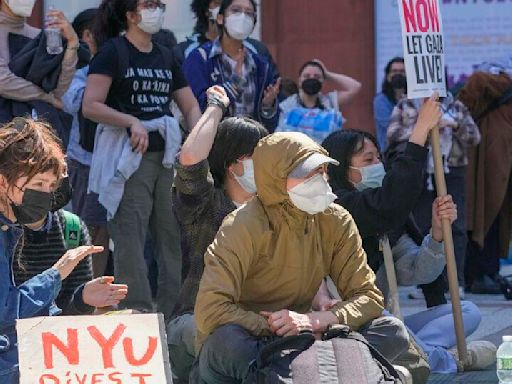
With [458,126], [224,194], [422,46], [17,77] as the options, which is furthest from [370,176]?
[458,126]

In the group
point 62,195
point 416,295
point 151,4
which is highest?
point 151,4

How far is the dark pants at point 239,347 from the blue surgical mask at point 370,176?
1418mm

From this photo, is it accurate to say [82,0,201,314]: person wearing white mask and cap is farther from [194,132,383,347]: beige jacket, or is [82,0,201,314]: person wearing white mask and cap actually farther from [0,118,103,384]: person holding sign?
[0,118,103,384]: person holding sign

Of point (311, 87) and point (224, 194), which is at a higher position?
point (311, 87)

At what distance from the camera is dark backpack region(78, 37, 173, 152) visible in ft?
25.0

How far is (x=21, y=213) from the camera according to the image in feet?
15.8

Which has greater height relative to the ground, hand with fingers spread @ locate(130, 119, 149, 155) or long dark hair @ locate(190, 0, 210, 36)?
long dark hair @ locate(190, 0, 210, 36)

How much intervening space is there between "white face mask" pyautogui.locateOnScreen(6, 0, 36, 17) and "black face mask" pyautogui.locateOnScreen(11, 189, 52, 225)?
2904 millimetres

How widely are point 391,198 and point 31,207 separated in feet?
6.82

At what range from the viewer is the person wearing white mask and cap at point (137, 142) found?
7551 millimetres

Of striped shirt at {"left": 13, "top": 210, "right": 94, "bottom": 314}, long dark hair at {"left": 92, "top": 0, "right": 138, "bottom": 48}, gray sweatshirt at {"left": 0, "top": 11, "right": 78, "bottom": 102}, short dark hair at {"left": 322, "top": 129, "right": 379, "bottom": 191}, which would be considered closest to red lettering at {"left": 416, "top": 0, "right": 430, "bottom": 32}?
short dark hair at {"left": 322, "top": 129, "right": 379, "bottom": 191}

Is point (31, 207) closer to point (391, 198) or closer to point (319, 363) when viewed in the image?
point (319, 363)

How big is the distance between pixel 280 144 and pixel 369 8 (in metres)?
7.40

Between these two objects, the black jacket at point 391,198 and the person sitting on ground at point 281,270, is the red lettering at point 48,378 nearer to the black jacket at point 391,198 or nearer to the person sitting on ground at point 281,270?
the person sitting on ground at point 281,270
